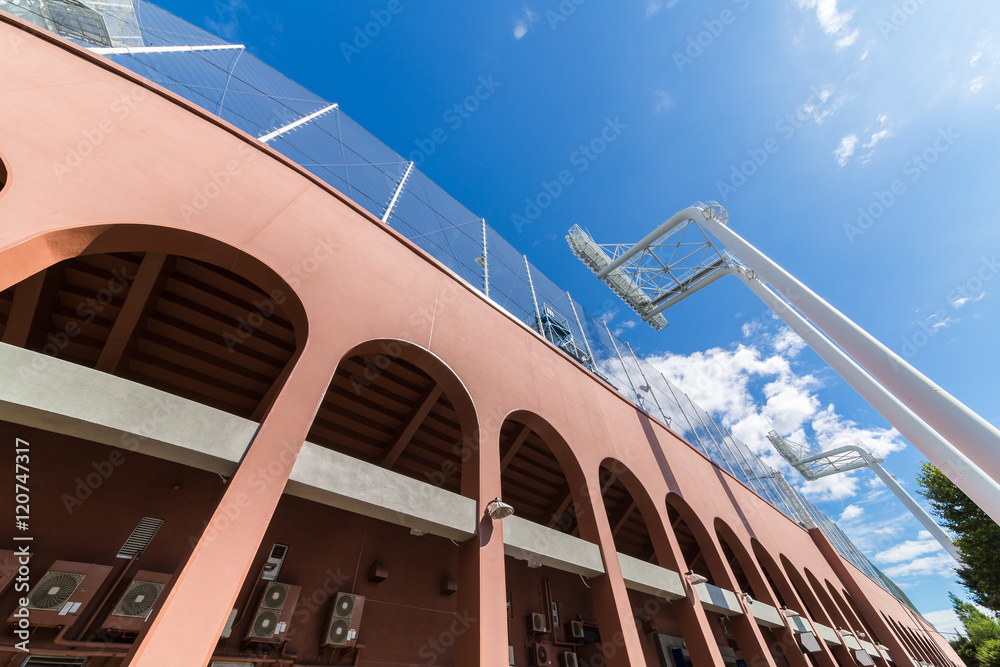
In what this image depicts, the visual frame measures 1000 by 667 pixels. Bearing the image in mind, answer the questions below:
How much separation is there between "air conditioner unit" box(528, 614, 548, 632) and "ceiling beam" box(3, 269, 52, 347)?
30.8ft

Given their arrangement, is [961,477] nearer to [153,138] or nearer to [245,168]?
[245,168]

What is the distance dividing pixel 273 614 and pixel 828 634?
13.3m

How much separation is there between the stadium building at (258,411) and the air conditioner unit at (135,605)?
0.9 inches

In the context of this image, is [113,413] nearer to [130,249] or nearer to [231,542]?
[231,542]

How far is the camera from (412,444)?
7488 mm

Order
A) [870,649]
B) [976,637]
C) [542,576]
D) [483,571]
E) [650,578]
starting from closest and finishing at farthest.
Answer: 1. [483,571]
2. [650,578]
3. [542,576]
4. [870,649]
5. [976,637]

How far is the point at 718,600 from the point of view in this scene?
23.7ft

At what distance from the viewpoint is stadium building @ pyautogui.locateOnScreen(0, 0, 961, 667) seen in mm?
3234

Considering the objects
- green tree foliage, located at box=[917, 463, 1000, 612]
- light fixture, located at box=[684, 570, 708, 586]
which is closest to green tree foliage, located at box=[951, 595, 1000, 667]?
green tree foliage, located at box=[917, 463, 1000, 612]

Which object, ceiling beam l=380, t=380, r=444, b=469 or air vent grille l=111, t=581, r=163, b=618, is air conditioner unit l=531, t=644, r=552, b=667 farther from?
air vent grille l=111, t=581, r=163, b=618

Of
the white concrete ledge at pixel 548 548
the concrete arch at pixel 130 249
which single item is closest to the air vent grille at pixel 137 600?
the concrete arch at pixel 130 249

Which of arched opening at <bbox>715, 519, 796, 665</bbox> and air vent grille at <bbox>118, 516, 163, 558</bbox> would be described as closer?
air vent grille at <bbox>118, 516, 163, 558</bbox>

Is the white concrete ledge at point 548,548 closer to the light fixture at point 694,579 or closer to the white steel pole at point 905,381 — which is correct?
the light fixture at point 694,579

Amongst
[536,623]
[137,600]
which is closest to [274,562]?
[137,600]
